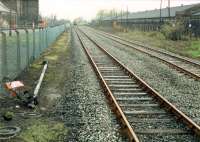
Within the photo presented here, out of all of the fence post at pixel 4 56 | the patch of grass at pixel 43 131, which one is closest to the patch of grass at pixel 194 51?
the fence post at pixel 4 56

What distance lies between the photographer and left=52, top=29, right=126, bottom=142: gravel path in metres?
7.88

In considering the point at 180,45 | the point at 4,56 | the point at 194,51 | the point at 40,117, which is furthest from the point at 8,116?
the point at 180,45

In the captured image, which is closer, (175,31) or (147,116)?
(147,116)

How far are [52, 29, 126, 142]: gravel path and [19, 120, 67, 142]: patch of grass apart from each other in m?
0.23

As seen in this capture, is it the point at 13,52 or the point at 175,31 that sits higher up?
the point at 175,31

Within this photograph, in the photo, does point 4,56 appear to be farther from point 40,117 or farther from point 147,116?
point 147,116

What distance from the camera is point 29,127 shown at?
27.5 feet

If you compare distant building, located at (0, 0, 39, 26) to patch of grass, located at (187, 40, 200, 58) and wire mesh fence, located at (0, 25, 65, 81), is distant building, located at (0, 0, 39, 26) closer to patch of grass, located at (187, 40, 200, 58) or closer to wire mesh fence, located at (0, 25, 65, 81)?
patch of grass, located at (187, 40, 200, 58)

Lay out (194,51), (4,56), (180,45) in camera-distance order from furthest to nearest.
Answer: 1. (180,45)
2. (194,51)
3. (4,56)

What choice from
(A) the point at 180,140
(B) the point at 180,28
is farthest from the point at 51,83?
(B) the point at 180,28

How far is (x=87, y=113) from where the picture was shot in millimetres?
9734

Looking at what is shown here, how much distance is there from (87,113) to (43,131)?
185 cm

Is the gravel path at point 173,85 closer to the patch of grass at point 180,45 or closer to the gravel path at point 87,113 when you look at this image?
the gravel path at point 87,113

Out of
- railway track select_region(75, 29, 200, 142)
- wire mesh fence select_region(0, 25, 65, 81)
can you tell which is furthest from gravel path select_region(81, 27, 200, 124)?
wire mesh fence select_region(0, 25, 65, 81)
